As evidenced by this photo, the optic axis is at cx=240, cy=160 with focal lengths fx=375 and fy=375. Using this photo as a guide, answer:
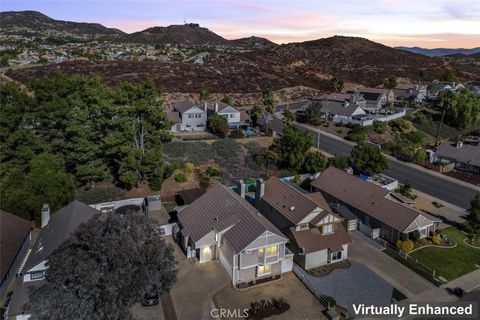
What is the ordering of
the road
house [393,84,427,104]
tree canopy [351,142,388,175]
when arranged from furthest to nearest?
1. house [393,84,427,104]
2. tree canopy [351,142,388,175]
3. the road

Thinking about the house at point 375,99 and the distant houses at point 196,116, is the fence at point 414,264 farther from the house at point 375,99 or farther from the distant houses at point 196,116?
the house at point 375,99

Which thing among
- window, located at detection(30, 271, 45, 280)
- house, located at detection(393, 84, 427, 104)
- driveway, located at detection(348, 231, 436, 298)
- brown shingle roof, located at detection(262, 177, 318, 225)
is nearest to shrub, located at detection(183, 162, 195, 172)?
brown shingle roof, located at detection(262, 177, 318, 225)

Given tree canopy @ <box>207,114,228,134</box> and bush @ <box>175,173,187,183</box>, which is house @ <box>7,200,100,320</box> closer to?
bush @ <box>175,173,187,183</box>

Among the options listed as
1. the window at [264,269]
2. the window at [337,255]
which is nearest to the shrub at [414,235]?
the window at [337,255]

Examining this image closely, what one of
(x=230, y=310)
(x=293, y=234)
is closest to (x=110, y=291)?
(x=230, y=310)

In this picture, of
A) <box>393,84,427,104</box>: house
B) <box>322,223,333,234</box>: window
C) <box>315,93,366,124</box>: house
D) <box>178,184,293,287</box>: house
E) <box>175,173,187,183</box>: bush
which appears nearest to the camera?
<box>178,184,293,287</box>: house

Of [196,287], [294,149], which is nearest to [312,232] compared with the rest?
[196,287]
